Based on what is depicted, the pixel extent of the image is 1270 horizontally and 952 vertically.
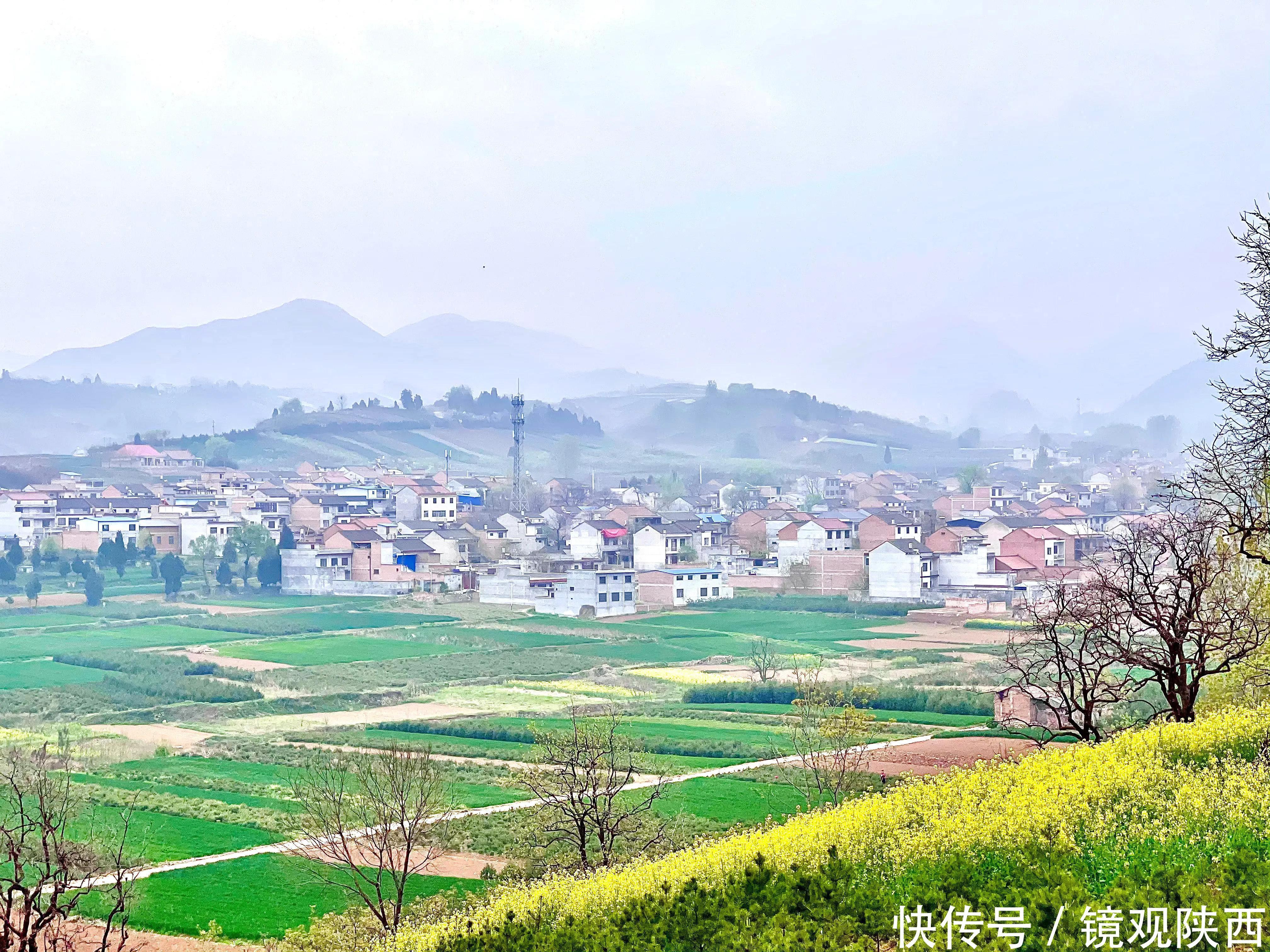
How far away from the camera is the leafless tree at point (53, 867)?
10.4 metres

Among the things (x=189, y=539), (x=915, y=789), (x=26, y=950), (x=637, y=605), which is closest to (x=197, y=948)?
(x=26, y=950)

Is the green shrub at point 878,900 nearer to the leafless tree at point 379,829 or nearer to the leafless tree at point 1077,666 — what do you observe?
the leafless tree at point 1077,666

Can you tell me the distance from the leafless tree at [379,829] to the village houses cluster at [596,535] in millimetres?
31434

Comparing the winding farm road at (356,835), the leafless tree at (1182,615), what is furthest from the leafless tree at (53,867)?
the leafless tree at (1182,615)

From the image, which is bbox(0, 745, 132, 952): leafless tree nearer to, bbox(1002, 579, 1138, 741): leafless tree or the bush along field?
the bush along field

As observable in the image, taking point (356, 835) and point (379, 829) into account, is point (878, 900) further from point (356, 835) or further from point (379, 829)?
point (356, 835)

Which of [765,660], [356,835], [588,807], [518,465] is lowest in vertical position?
[356,835]

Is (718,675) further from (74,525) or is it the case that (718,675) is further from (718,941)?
(74,525)

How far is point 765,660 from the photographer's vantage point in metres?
39.9

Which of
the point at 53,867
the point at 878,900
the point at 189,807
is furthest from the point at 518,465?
the point at 878,900

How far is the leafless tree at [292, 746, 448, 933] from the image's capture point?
1527 cm

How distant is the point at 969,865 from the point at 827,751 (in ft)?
49.8

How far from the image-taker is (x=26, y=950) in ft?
33.7

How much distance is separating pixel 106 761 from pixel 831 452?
155923mm
